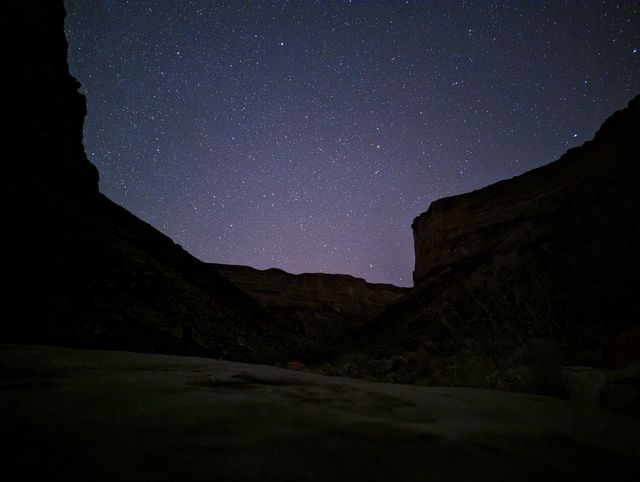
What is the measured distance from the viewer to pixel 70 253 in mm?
5559

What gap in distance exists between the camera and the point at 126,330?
15.7 feet

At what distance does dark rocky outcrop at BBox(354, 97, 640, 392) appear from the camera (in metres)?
3.16

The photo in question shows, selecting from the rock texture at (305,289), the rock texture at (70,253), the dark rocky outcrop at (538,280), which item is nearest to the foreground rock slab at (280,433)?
the dark rocky outcrop at (538,280)

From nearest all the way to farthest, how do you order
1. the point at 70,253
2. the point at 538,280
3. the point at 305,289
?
the point at 70,253 < the point at 538,280 < the point at 305,289

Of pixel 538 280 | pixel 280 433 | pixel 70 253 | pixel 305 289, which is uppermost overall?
pixel 305 289

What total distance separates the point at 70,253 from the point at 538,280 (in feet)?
35.9

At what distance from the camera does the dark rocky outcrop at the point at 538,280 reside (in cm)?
316

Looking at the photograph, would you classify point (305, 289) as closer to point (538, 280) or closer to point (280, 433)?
point (538, 280)

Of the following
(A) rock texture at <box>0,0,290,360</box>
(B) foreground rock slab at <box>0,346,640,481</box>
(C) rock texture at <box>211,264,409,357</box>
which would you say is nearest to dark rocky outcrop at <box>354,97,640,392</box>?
(B) foreground rock slab at <box>0,346,640,481</box>

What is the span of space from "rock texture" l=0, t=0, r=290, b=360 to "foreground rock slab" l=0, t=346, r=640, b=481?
12.3 ft

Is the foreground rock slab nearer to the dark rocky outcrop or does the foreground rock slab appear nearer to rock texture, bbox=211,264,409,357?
the dark rocky outcrop

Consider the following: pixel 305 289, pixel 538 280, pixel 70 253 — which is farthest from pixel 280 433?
pixel 305 289

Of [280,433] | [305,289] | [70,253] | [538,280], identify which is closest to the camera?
[280,433]

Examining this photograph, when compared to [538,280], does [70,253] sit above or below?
below
